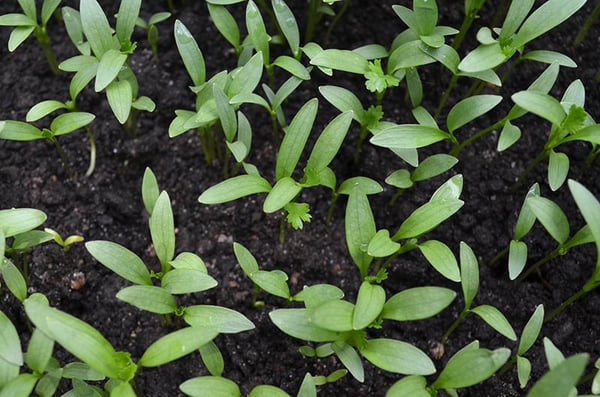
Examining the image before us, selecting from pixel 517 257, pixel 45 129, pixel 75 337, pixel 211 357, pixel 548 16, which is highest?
pixel 548 16

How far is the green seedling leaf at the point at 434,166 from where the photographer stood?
1699 mm

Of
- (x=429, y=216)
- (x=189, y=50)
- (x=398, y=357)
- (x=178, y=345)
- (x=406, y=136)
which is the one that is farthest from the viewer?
(x=189, y=50)

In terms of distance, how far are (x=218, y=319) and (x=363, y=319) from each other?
13.3 inches

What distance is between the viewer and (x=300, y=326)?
1433mm

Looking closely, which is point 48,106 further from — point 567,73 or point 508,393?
point 567,73

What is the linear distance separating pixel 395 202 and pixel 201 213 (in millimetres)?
555

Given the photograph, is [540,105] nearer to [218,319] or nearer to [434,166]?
[434,166]

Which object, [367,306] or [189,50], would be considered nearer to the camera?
[367,306]

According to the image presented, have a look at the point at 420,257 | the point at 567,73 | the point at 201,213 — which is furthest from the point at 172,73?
the point at 567,73

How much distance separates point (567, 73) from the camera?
2.10m

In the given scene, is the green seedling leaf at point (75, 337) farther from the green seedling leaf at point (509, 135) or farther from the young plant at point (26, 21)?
the green seedling leaf at point (509, 135)

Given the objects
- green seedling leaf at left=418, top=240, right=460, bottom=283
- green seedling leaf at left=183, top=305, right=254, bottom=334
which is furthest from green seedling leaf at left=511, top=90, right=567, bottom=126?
green seedling leaf at left=183, top=305, right=254, bottom=334

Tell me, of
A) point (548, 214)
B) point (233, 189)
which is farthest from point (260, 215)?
point (548, 214)

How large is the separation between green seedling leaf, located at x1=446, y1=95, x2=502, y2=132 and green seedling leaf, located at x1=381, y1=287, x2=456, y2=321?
20.7 inches
